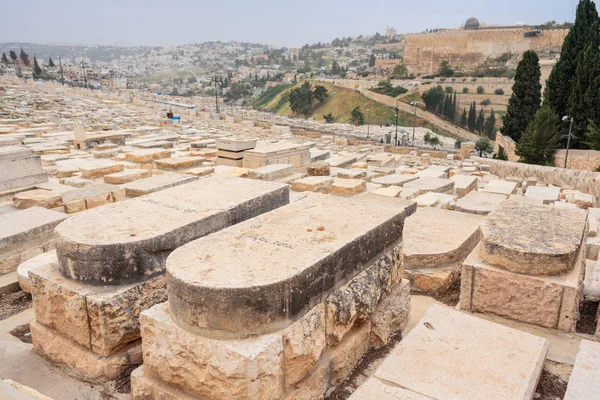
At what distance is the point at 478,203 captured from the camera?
4898 mm

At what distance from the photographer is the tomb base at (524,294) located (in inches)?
93.9

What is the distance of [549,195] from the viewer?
22.8 feet

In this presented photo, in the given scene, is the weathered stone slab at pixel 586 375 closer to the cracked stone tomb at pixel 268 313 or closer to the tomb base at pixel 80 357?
the cracked stone tomb at pixel 268 313

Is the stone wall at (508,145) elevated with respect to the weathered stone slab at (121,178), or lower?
lower

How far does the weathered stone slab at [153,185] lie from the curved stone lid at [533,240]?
2.78 m

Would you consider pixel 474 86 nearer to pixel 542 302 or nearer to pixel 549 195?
pixel 549 195

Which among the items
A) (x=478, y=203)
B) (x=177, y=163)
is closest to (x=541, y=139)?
(x=478, y=203)

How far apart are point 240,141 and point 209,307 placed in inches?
227

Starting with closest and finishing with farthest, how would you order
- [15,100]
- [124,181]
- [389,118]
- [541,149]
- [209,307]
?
[209,307], [124,181], [541,149], [15,100], [389,118]

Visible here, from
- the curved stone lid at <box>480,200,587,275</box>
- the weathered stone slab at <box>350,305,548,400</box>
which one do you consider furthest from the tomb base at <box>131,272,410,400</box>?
the curved stone lid at <box>480,200,587,275</box>

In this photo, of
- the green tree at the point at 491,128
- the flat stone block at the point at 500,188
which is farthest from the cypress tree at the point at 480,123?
the flat stone block at the point at 500,188

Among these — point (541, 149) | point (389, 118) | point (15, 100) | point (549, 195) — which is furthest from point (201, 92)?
point (549, 195)

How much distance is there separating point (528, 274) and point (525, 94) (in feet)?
69.8

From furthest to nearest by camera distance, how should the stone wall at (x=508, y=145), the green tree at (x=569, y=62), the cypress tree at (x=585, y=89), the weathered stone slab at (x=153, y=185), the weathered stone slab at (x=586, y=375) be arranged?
the stone wall at (x=508, y=145), the green tree at (x=569, y=62), the cypress tree at (x=585, y=89), the weathered stone slab at (x=153, y=185), the weathered stone slab at (x=586, y=375)
